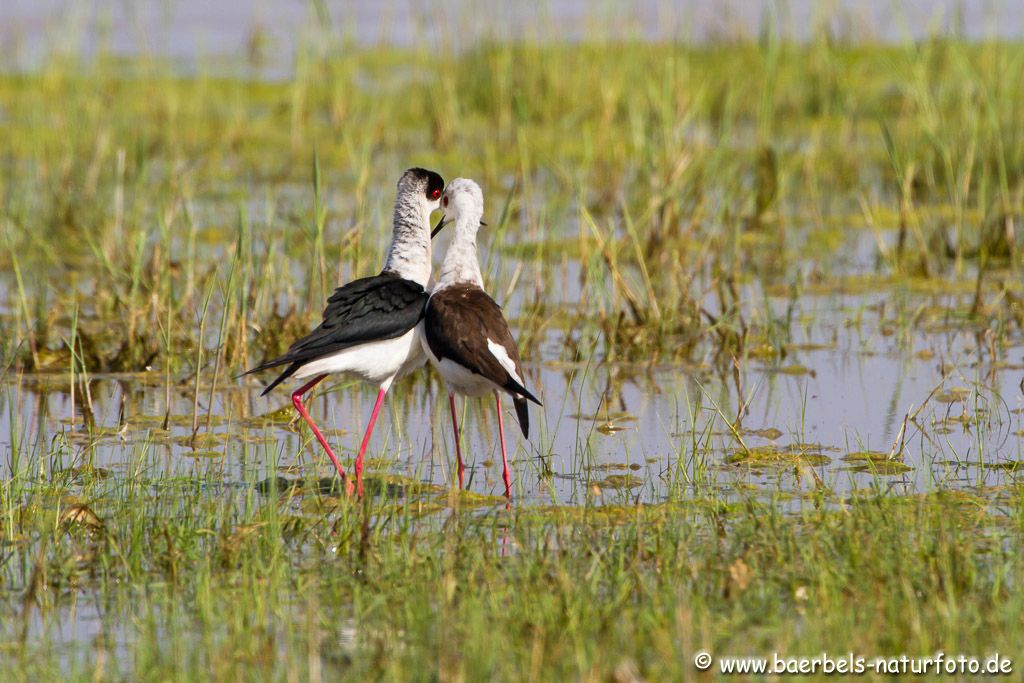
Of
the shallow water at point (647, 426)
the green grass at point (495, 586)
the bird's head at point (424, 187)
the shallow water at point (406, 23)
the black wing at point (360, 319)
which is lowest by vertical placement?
the green grass at point (495, 586)

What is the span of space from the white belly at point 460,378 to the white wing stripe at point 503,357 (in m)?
0.08

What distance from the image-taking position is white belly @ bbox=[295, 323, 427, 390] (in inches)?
224

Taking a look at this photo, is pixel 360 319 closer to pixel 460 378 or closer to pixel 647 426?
pixel 460 378

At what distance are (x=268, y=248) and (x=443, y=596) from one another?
3.58 meters

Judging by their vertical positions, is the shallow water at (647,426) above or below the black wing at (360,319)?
below

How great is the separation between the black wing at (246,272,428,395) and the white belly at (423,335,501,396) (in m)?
0.13

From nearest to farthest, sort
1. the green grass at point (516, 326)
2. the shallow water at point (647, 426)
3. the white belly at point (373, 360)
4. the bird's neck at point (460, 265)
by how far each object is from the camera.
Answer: the green grass at point (516, 326) → the shallow water at point (647, 426) → the white belly at point (373, 360) → the bird's neck at point (460, 265)

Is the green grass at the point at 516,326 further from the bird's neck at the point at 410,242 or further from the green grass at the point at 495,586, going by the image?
the bird's neck at the point at 410,242

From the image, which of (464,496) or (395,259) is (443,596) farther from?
(395,259)

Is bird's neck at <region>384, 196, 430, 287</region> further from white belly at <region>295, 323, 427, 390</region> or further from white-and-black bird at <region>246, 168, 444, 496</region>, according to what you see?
white belly at <region>295, 323, 427, 390</region>

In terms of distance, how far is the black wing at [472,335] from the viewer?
17.8 feet

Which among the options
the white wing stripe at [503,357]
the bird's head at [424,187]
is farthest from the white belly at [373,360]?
the bird's head at [424,187]

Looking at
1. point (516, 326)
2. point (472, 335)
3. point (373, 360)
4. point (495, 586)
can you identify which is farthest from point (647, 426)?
point (495, 586)

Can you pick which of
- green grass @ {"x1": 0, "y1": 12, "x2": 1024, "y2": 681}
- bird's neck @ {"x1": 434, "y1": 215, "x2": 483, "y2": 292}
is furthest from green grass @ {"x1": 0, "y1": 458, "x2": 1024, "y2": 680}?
bird's neck @ {"x1": 434, "y1": 215, "x2": 483, "y2": 292}
